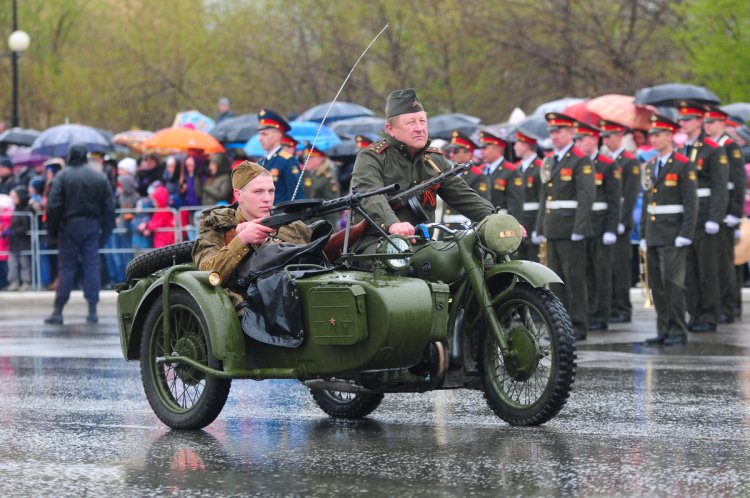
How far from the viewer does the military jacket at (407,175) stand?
893 cm

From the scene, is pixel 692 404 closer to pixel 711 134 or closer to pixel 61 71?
pixel 711 134

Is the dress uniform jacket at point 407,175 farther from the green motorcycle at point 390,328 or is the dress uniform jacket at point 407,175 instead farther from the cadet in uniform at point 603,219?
the cadet in uniform at point 603,219

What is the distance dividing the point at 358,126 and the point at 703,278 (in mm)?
11422

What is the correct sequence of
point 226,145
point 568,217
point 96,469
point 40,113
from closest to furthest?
point 96,469 → point 568,217 → point 226,145 → point 40,113

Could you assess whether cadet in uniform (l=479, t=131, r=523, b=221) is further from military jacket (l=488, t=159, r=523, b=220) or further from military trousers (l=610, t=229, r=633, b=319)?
military trousers (l=610, t=229, r=633, b=319)

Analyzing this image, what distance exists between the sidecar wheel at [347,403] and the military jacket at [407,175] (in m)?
1.06

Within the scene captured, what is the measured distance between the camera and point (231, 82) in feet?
146

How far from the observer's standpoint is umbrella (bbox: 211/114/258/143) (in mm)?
27844

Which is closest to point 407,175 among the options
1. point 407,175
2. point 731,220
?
point 407,175

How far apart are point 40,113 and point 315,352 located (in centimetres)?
4279

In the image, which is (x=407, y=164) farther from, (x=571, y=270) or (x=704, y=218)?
(x=704, y=218)

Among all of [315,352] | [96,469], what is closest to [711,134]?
[315,352]

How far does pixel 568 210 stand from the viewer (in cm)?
1593

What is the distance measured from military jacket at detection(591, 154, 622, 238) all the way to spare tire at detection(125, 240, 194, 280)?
8.67 metres
